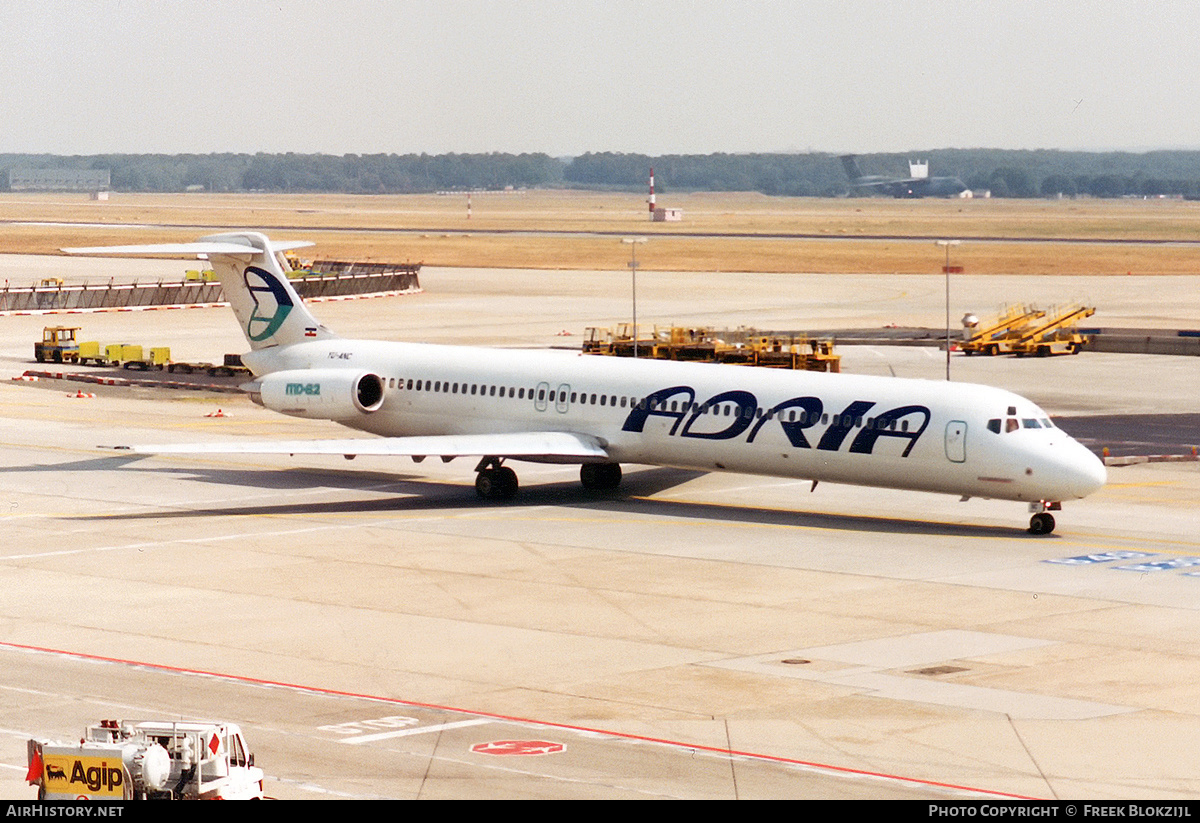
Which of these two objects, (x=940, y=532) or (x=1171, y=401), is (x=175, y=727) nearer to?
(x=940, y=532)

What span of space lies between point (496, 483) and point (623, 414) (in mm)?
3473

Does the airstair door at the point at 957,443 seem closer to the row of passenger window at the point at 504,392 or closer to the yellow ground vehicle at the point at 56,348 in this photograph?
the row of passenger window at the point at 504,392

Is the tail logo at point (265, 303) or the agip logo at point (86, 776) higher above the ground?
the tail logo at point (265, 303)

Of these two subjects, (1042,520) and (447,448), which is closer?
(1042,520)

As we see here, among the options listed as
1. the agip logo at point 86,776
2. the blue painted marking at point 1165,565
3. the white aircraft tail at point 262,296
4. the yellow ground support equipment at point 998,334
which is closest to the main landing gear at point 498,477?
the white aircraft tail at point 262,296

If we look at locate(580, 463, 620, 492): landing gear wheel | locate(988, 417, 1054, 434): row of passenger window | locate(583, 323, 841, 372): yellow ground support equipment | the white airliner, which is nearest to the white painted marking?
the white airliner

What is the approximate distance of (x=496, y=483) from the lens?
134 feet

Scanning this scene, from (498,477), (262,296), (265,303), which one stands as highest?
(262,296)

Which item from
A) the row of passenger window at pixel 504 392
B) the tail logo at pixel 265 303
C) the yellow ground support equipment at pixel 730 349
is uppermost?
the tail logo at pixel 265 303

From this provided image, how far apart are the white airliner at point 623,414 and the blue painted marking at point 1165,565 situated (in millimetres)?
2488

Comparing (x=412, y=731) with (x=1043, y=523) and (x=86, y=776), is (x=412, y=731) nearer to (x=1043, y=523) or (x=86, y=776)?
(x=86, y=776)

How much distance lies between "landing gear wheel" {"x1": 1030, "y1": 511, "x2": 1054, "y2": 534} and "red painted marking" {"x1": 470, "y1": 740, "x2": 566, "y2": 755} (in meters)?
17.9

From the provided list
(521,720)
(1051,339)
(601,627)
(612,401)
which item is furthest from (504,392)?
(1051,339)

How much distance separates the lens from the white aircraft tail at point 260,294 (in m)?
46.1
